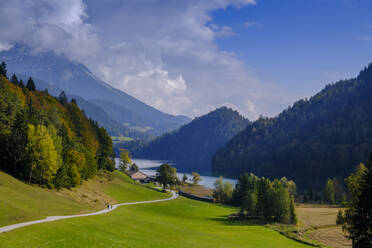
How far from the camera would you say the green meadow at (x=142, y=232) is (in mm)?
25906

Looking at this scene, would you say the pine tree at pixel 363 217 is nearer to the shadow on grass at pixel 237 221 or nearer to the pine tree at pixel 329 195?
the shadow on grass at pixel 237 221

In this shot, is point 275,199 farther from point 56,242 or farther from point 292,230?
point 56,242

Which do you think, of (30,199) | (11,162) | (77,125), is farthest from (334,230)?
(77,125)

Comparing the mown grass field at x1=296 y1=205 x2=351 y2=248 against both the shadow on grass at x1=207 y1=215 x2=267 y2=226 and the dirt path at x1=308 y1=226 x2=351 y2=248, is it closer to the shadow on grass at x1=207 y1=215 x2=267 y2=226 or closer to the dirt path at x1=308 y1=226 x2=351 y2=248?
the dirt path at x1=308 y1=226 x2=351 y2=248

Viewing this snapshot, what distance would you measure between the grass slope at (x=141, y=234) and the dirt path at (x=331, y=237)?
7.26 metres

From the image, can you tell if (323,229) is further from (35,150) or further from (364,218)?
(35,150)

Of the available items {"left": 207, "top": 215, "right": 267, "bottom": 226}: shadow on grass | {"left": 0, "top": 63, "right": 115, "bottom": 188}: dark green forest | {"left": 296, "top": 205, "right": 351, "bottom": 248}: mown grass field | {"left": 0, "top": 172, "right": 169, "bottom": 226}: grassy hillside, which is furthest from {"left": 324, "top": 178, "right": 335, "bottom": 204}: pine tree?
{"left": 0, "top": 63, "right": 115, "bottom": 188}: dark green forest

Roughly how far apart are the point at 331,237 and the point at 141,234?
41649 mm

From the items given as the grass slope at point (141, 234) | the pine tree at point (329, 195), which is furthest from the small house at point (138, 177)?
the pine tree at point (329, 195)

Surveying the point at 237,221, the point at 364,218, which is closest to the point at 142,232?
the point at 364,218

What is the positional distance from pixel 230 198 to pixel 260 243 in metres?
62.5

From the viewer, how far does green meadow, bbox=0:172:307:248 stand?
25.9 metres

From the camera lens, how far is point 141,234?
39000mm

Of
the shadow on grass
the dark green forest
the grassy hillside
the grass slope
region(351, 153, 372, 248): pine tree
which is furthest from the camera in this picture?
the shadow on grass
